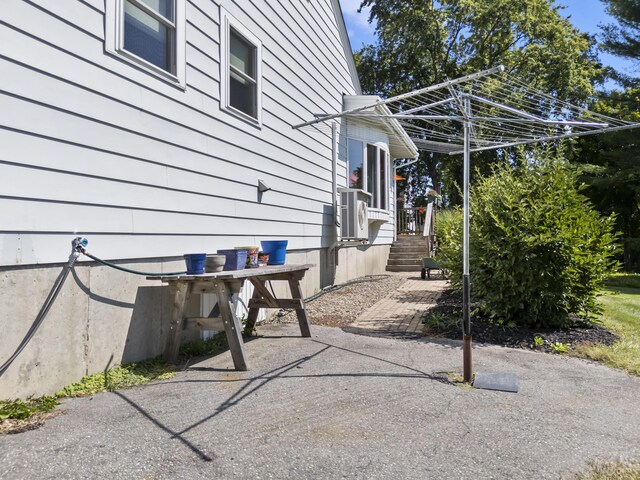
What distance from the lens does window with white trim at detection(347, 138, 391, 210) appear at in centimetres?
1143

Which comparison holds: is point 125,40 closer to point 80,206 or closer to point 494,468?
point 80,206

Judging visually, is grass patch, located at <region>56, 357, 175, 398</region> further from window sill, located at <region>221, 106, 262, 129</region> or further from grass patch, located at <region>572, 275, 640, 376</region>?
grass patch, located at <region>572, 275, 640, 376</region>

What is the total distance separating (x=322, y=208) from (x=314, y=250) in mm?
970

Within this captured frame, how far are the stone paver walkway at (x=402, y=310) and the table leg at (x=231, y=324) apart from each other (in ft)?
7.74

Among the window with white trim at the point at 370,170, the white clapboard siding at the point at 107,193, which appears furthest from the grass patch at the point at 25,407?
the window with white trim at the point at 370,170

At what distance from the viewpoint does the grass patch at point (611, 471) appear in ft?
8.04

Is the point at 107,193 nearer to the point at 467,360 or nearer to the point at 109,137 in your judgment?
the point at 109,137

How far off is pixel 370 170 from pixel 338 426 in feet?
32.4

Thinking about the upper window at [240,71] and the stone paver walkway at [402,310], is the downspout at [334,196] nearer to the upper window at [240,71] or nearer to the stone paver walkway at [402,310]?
the stone paver walkway at [402,310]

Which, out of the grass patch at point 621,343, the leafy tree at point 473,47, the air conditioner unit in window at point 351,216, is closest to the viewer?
the grass patch at point 621,343

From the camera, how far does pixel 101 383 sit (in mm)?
3750

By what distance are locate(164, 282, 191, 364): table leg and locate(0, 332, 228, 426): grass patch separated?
113mm

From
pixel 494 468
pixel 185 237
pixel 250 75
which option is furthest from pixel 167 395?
pixel 250 75

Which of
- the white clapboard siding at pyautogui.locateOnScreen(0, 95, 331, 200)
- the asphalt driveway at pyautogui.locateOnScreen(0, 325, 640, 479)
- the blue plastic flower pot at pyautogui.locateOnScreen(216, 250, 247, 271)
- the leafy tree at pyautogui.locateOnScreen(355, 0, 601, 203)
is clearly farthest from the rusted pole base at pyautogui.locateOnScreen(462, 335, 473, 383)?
the leafy tree at pyautogui.locateOnScreen(355, 0, 601, 203)
